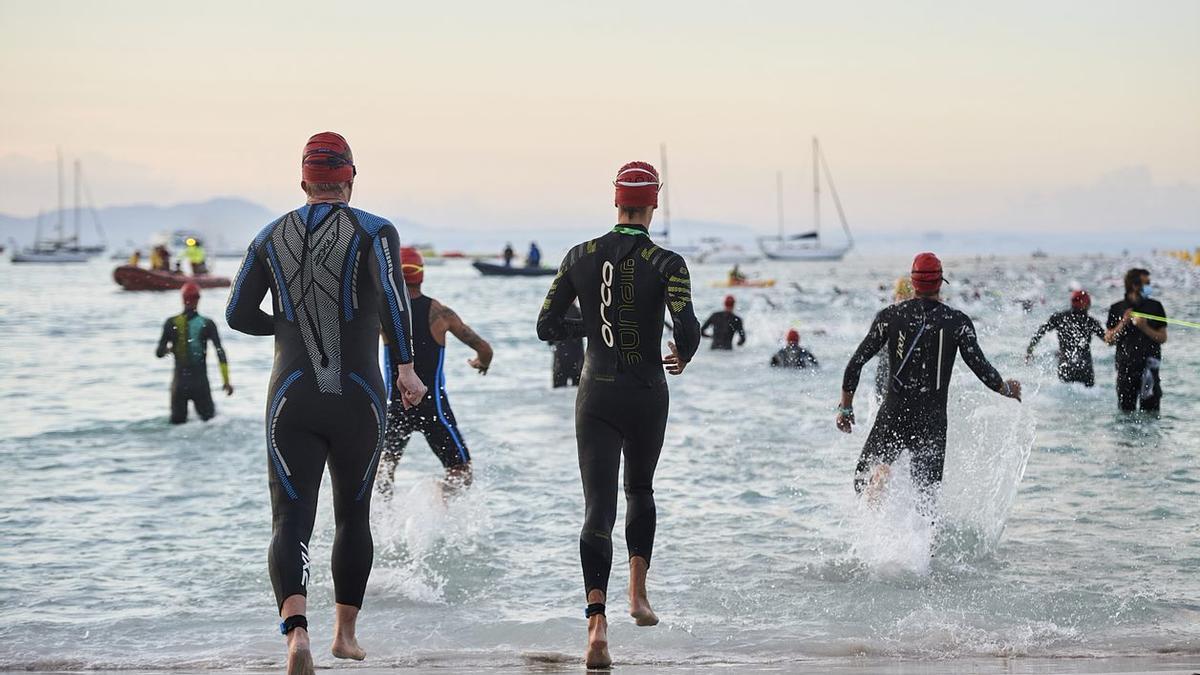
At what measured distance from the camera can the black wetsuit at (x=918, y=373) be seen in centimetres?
741

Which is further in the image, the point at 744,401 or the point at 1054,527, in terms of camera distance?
the point at 744,401

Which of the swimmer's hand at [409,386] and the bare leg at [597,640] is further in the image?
the bare leg at [597,640]

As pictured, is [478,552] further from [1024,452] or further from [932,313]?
[1024,452]

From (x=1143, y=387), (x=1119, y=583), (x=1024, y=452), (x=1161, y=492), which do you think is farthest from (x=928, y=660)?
(x=1143, y=387)

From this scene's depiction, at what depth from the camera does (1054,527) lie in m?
8.84

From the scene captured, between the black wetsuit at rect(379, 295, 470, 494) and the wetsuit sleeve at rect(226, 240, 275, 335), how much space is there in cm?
332

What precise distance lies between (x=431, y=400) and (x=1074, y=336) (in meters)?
10.2

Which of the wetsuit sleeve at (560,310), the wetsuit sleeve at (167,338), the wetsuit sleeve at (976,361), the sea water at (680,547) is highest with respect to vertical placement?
the wetsuit sleeve at (560,310)

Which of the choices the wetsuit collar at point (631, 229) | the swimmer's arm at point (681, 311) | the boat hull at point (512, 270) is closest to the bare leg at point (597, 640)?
the swimmer's arm at point (681, 311)

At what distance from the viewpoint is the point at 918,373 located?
7492 mm

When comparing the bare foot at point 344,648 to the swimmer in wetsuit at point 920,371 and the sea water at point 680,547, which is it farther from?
the swimmer in wetsuit at point 920,371

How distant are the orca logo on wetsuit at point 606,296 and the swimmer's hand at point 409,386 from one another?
3.10 ft

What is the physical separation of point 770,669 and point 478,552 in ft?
11.3

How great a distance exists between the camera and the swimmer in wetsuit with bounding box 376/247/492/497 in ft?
26.2
